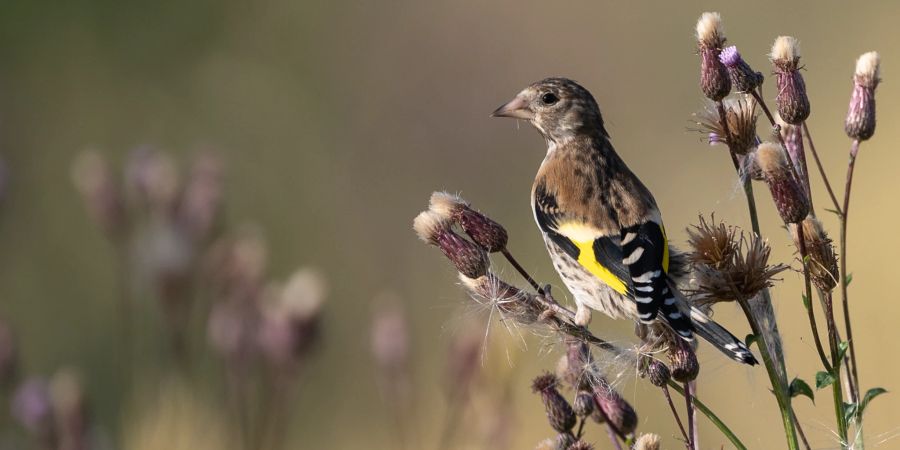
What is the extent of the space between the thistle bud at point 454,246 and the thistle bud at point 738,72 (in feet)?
2.02

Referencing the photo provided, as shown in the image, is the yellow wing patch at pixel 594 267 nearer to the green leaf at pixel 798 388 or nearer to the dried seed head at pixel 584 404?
the dried seed head at pixel 584 404

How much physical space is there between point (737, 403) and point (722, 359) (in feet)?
11.3

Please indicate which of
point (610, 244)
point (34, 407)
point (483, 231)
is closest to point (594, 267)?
point (610, 244)

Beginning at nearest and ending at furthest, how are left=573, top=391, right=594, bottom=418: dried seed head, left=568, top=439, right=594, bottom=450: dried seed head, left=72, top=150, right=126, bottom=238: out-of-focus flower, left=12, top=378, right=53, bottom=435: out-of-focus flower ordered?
left=568, top=439, right=594, bottom=450: dried seed head, left=573, top=391, right=594, bottom=418: dried seed head, left=12, top=378, right=53, bottom=435: out-of-focus flower, left=72, top=150, right=126, bottom=238: out-of-focus flower

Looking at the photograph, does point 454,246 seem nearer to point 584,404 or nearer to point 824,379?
point 584,404

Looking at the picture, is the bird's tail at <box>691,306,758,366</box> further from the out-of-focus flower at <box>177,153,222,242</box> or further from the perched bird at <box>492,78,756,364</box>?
the out-of-focus flower at <box>177,153,222,242</box>

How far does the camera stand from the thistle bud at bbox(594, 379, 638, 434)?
251 cm

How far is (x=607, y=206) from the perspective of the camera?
308cm

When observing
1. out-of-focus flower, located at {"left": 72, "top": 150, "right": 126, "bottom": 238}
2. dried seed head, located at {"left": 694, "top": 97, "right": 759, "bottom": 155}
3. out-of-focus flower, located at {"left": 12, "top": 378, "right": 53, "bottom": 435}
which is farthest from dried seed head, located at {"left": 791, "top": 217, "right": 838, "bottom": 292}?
out-of-focus flower, located at {"left": 72, "top": 150, "right": 126, "bottom": 238}

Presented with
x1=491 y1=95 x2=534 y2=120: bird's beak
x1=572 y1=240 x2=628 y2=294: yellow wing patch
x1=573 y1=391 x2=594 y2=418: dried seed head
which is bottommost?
x1=573 y1=391 x2=594 y2=418: dried seed head

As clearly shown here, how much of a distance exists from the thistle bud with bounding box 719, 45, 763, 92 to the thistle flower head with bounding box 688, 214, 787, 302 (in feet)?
1.15

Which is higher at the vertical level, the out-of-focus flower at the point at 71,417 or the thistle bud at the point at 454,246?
the thistle bud at the point at 454,246

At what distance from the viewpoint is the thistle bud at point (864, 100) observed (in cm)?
268

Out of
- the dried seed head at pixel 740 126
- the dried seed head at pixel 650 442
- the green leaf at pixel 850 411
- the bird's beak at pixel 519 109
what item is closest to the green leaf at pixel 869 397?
the green leaf at pixel 850 411
